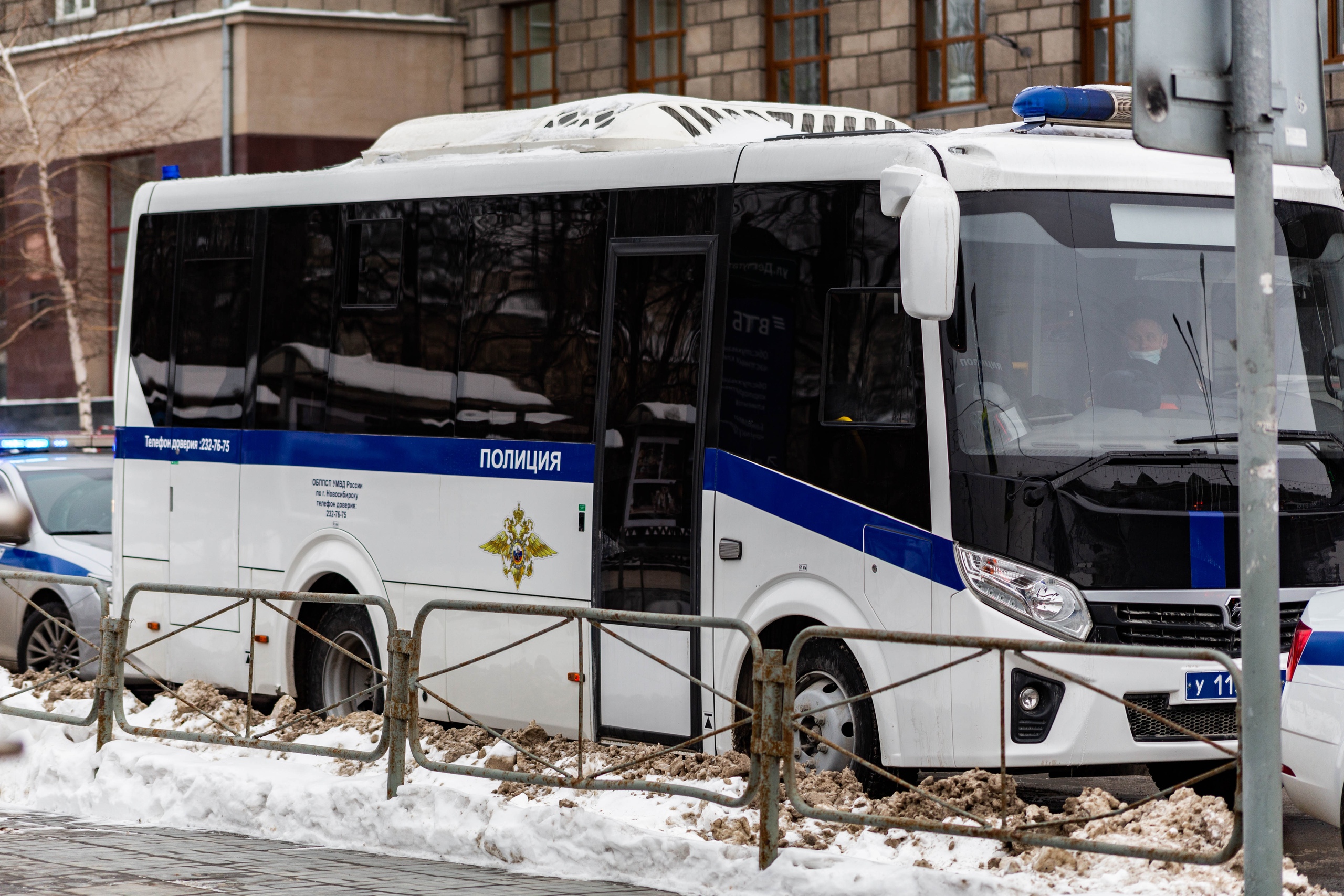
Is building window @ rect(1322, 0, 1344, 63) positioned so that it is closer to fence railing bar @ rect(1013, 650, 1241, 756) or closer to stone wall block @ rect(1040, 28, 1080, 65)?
stone wall block @ rect(1040, 28, 1080, 65)

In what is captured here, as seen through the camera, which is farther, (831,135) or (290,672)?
(290,672)

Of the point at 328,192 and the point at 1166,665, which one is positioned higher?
the point at 328,192

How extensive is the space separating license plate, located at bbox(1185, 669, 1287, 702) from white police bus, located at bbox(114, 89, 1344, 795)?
22 millimetres

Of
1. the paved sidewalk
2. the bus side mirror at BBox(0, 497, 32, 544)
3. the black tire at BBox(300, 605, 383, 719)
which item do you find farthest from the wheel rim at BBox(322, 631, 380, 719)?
the bus side mirror at BBox(0, 497, 32, 544)

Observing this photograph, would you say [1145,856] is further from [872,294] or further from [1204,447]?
[872,294]

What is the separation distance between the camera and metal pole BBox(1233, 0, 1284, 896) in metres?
5.58

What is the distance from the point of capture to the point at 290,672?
37.3 feet

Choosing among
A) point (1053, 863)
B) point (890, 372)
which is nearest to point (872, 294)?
point (890, 372)

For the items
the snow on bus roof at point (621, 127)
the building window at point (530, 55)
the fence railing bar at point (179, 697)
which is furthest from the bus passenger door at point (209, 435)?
the building window at point (530, 55)

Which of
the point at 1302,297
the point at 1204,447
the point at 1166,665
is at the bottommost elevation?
the point at 1166,665

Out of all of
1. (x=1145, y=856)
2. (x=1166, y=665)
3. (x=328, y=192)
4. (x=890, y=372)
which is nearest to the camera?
(x=1145, y=856)

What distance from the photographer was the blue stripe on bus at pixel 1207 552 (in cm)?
806

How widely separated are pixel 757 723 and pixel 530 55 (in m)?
25.2

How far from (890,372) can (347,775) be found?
3027 millimetres
